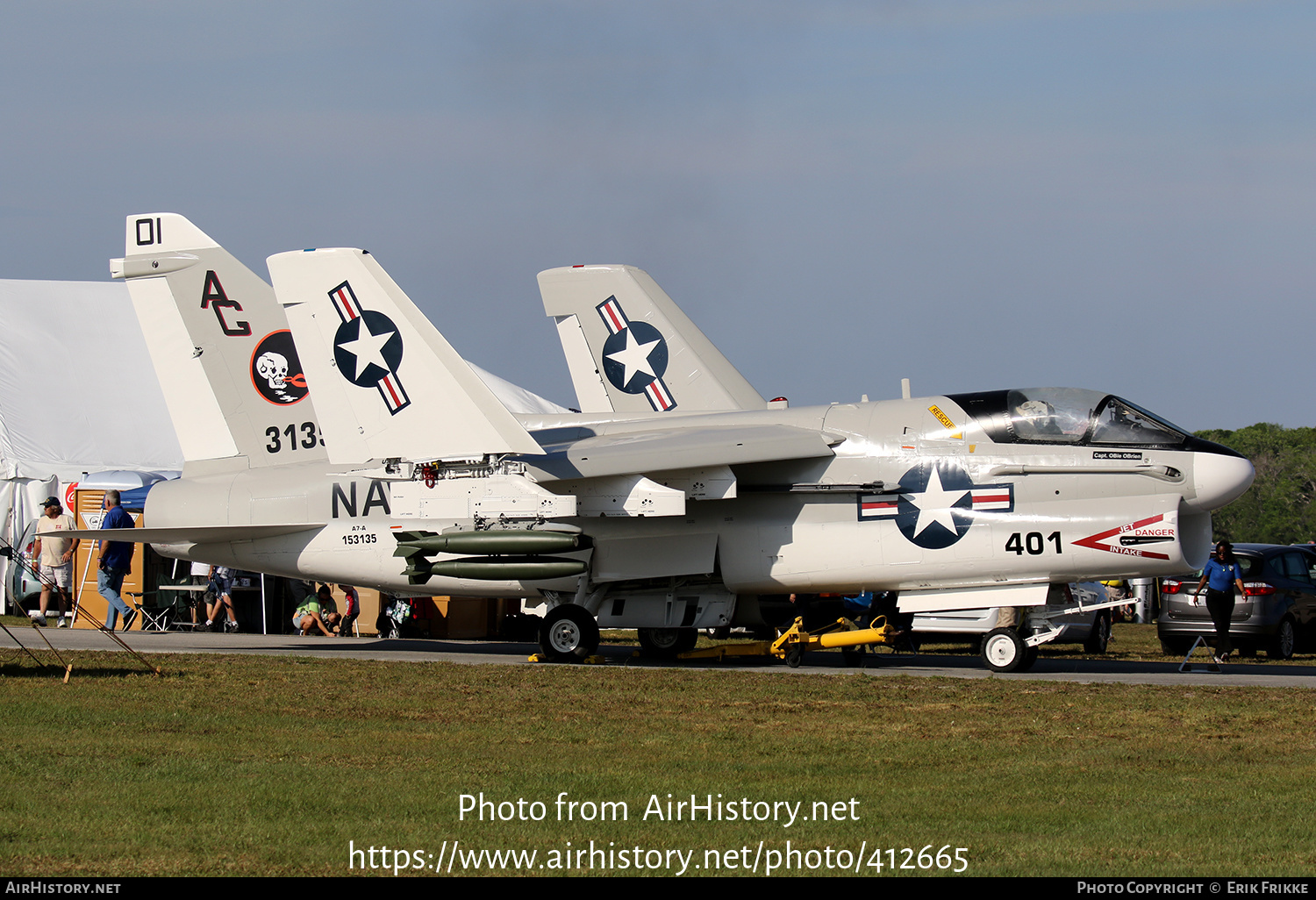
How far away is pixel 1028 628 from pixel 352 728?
335 inches

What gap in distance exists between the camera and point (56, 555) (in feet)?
70.0

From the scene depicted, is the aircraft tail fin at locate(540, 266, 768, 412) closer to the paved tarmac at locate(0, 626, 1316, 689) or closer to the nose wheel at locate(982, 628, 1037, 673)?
the paved tarmac at locate(0, 626, 1316, 689)

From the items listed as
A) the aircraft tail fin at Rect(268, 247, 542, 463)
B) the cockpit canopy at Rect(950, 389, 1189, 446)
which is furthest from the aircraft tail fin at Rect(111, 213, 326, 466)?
the cockpit canopy at Rect(950, 389, 1189, 446)

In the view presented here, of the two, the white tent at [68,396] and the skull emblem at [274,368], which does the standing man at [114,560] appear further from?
the white tent at [68,396]

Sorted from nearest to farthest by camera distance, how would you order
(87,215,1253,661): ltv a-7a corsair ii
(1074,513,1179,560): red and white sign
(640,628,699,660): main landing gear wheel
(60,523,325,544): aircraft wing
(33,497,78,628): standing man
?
1. (1074,513,1179,560): red and white sign
2. (87,215,1253,661): ltv a-7a corsair ii
3. (60,523,325,544): aircraft wing
4. (640,628,699,660): main landing gear wheel
5. (33,497,78,628): standing man

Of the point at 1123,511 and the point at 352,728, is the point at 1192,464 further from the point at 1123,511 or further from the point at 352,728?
the point at 352,728

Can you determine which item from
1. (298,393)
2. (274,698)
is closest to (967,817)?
(274,698)

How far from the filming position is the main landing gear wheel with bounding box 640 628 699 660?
17359mm

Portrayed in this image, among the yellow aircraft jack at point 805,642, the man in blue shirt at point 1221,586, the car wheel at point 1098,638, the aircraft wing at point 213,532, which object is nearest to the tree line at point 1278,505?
the car wheel at point 1098,638

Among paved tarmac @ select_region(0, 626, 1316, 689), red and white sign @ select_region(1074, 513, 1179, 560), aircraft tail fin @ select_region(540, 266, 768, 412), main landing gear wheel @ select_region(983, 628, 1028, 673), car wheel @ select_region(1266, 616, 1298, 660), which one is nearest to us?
red and white sign @ select_region(1074, 513, 1179, 560)

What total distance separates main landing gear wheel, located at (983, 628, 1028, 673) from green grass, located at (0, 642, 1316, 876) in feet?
4.80

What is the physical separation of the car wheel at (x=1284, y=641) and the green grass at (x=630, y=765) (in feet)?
21.9

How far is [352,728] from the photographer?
9820 millimetres

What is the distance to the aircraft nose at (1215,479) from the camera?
14141 mm
